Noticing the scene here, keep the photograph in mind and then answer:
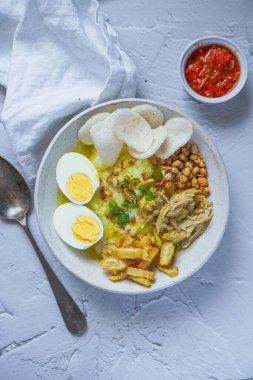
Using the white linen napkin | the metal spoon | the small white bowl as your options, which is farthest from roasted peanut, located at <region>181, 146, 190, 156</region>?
the metal spoon

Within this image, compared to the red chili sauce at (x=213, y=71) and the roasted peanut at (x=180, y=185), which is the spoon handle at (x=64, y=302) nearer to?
the roasted peanut at (x=180, y=185)

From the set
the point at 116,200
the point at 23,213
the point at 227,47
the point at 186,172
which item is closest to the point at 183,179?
the point at 186,172

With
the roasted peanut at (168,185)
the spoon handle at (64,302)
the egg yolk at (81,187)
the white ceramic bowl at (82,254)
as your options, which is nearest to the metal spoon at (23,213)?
the spoon handle at (64,302)

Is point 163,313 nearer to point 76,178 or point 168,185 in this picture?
point 168,185

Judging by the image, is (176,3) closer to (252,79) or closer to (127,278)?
(252,79)

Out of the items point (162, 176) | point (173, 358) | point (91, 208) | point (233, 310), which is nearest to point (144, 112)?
point (162, 176)

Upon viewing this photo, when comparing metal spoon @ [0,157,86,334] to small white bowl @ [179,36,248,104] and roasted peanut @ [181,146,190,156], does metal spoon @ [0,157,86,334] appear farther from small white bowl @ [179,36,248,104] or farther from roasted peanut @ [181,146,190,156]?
small white bowl @ [179,36,248,104]
